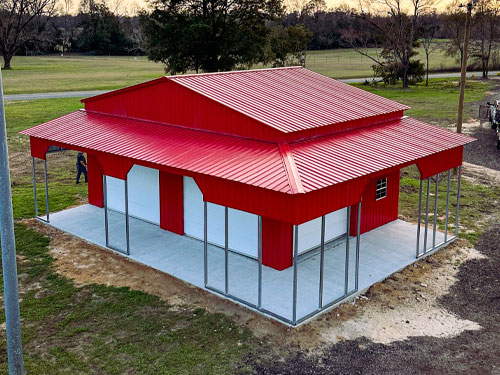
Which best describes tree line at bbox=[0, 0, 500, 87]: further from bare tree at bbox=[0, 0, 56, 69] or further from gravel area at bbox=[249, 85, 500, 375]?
gravel area at bbox=[249, 85, 500, 375]

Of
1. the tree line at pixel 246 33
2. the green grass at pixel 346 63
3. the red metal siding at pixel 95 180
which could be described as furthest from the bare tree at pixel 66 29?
the red metal siding at pixel 95 180

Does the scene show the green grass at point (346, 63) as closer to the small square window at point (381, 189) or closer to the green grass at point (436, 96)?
the green grass at point (436, 96)

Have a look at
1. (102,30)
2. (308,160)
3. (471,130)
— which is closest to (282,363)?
(308,160)

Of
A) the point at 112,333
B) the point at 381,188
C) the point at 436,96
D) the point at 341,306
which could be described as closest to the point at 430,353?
the point at 341,306

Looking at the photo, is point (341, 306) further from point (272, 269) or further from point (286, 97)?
point (286, 97)

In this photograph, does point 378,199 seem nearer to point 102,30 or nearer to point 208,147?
point 208,147

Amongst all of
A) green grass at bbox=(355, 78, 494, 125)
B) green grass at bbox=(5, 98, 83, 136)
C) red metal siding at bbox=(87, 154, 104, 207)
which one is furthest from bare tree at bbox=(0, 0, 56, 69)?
red metal siding at bbox=(87, 154, 104, 207)
